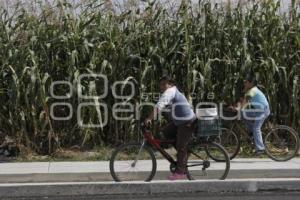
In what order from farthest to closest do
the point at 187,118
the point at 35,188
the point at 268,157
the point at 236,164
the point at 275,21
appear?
1. the point at 275,21
2. the point at 268,157
3. the point at 236,164
4. the point at 187,118
5. the point at 35,188

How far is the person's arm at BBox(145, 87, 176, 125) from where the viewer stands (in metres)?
9.89

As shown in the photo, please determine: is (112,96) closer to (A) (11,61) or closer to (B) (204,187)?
(A) (11,61)

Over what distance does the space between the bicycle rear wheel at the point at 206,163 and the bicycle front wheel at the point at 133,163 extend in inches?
25.2

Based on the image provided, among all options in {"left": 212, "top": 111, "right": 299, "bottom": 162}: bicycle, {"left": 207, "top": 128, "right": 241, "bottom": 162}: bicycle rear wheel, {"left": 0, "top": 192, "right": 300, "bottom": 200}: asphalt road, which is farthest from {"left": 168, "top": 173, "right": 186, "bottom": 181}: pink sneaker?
{"left": 207, "top": 128, "right": 241, "bottom": 162}: bicycle rear wheel

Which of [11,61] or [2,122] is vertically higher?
[11,61]

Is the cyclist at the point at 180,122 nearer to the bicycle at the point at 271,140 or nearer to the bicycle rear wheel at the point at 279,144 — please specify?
the bicycle at the point at 271,140

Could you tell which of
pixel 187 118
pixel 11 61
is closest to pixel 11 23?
pixel 11 61

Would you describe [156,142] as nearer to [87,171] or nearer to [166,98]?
[166,98]

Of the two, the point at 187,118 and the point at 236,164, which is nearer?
the point at 187,118

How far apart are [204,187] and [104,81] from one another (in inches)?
160

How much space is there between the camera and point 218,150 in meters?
10.3

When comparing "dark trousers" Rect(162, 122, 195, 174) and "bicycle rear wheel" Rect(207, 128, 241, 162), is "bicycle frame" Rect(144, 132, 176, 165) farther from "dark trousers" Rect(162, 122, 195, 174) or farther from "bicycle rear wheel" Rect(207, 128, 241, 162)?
"bicycle rear wheel" Rect(207, 128, 241, 162)

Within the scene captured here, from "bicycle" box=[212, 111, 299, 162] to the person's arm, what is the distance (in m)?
2.39

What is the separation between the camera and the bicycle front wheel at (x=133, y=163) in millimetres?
10039
